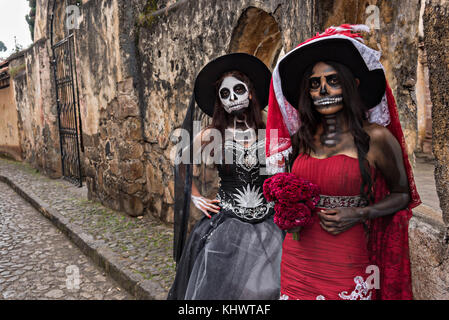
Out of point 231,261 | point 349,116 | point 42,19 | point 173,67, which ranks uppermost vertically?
point 42,19

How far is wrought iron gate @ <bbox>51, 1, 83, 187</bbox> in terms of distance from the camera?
27.1 ft

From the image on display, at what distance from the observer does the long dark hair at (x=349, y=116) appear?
155 cm

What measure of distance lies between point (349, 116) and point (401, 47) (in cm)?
101

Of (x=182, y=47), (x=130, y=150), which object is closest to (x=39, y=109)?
(x=130, y=150)

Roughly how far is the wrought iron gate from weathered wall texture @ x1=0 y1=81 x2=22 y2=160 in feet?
14.9

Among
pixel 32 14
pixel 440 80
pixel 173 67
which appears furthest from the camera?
pixel 32 14

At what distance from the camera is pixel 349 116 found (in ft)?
5.24

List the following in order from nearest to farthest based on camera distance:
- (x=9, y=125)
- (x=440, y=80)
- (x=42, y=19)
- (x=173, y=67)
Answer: (x=440, y=80), (x=173, y=67), (x=42, y=19), (x=9, y=125)

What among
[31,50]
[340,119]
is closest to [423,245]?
[340,119]

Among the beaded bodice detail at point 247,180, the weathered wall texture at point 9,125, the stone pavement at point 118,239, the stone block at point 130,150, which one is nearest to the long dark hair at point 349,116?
the beaded bodice detail at point 247,180

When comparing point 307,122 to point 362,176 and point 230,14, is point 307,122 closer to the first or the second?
point 362,176

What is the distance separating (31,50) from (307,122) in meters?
10.1

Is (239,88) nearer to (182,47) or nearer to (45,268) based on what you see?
(182,47)
